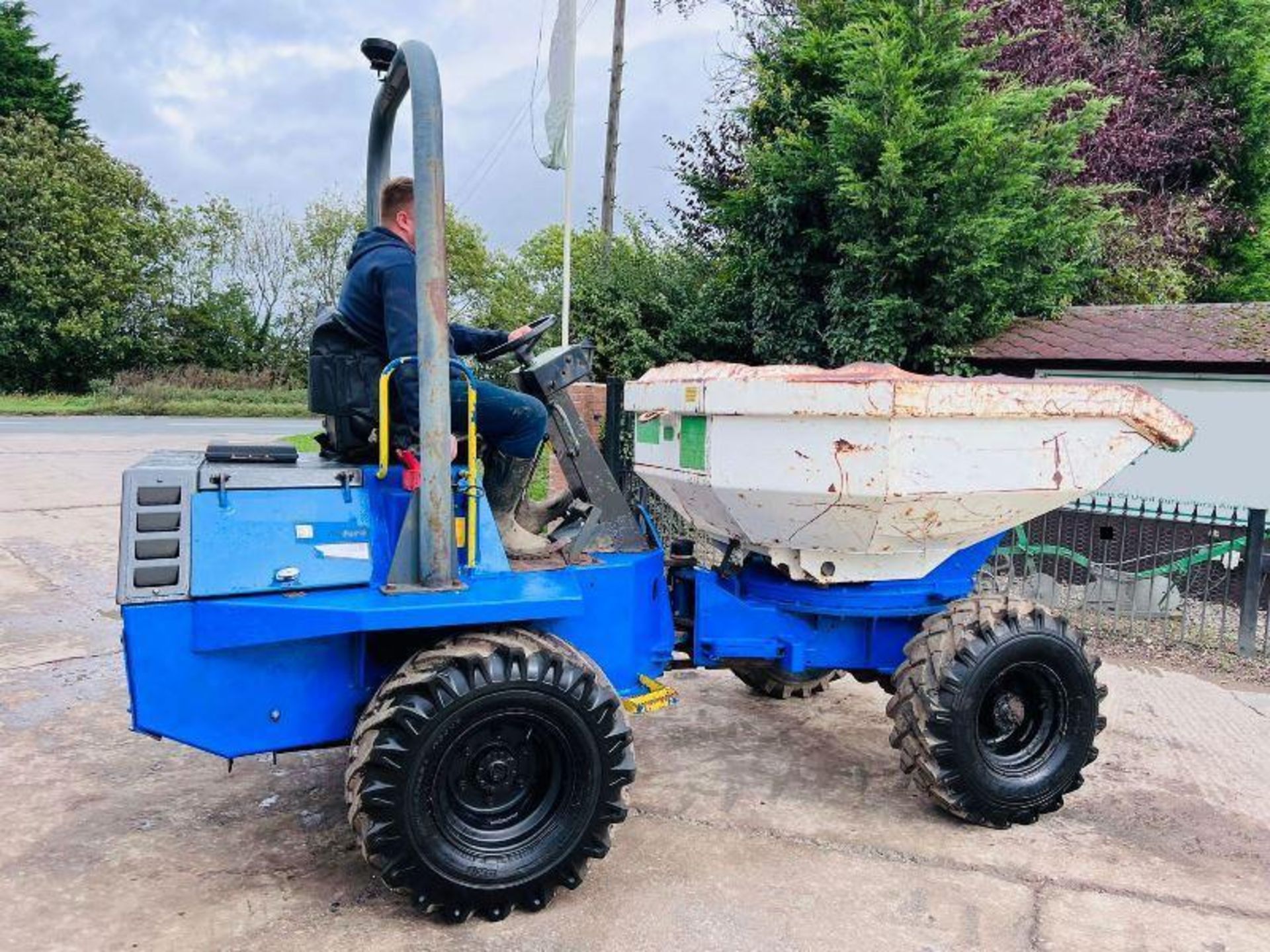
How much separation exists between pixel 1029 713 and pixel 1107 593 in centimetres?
406

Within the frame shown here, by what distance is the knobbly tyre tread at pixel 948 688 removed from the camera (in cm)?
374

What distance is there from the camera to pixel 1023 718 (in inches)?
161

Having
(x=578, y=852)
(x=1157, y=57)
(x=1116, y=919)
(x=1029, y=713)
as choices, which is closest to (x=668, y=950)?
(x=578, y=852)

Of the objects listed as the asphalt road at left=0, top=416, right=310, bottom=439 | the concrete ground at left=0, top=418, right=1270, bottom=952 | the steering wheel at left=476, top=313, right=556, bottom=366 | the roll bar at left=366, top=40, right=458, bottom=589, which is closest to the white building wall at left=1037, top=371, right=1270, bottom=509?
the concrete ground at left=0, top=418, right=1270, bottom=952

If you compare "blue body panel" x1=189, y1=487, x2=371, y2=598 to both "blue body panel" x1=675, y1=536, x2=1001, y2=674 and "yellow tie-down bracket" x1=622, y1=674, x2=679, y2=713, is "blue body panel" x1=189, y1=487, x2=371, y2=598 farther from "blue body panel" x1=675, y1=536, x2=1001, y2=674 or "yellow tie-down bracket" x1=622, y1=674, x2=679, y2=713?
"blue body panel" x1=675, y1=536, x2=1001, y2=674

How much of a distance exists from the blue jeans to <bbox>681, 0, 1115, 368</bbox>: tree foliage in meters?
6.26

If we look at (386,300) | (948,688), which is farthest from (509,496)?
(948,688)

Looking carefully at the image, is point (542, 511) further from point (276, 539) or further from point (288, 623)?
point (288, 623)

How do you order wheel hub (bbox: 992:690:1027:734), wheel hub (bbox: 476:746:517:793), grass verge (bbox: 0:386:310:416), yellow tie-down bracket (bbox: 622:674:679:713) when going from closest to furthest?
wheel hub (bbox: 476:746:517:793), yellow tie-down bracket (bbox: 622:674:679:713), wheel hub (bbox: 992:690:1027:734), grass verge (bbox: 0:386:310:416)

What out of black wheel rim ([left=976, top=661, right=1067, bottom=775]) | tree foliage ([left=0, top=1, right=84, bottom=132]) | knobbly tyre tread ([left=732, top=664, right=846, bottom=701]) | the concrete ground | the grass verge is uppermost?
tree foliage ([left=0, top=1, right=84, bottom=132])

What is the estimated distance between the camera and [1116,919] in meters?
3.22

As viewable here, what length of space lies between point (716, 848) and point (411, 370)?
199cm

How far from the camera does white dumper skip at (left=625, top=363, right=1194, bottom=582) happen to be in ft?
11.3

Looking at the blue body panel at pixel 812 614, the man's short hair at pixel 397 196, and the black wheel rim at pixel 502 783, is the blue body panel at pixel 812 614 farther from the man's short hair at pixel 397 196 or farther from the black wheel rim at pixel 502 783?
the man's short hair at pixel 397 196
